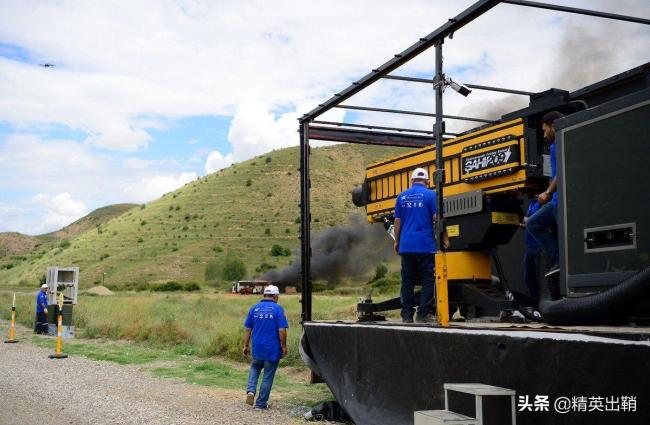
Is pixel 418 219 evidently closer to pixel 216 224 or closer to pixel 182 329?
pixel 182 329

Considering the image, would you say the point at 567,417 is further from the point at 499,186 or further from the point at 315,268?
the point at 315,268

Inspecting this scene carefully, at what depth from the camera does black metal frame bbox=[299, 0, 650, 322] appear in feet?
17.5

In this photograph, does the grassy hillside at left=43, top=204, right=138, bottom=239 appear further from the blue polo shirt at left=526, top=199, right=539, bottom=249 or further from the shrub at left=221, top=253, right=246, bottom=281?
the blue polo shirt at left=526, top=199, right=539, bottom=249

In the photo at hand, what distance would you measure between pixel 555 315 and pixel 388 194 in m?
4.13

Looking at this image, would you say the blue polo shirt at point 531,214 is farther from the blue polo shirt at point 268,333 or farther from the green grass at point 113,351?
the green grass at point 113,351

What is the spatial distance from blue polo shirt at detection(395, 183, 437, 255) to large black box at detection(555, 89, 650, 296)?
7.52ft

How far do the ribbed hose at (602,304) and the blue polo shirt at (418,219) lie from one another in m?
2.16

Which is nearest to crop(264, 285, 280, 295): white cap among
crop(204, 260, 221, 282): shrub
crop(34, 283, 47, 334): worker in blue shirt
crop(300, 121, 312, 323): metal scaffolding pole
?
crop(300, 121, 312, 323): metal scaffolding pole

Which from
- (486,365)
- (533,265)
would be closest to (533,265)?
(533,265)

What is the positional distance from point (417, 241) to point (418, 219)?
22cm

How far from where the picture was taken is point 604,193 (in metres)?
4.45

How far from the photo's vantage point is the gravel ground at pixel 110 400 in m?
8.95

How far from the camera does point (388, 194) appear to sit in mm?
8852

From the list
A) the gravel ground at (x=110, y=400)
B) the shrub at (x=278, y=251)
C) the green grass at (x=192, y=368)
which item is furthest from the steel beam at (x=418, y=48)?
the shrub at (x=278, y=251)
